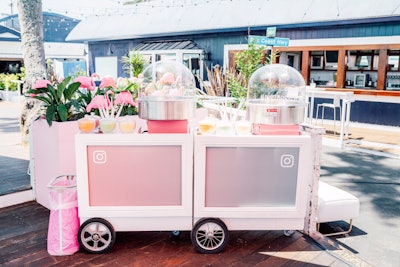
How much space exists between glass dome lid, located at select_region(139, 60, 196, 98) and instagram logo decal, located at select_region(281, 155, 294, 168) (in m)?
1.08

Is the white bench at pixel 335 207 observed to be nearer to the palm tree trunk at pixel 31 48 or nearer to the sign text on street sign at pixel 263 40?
the sign text on street sign at pixel 263 40

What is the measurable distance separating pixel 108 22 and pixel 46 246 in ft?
48.6

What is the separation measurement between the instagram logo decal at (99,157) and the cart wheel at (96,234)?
45 cm

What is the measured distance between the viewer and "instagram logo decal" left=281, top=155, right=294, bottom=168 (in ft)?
9.04

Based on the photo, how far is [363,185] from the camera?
4.86 metres

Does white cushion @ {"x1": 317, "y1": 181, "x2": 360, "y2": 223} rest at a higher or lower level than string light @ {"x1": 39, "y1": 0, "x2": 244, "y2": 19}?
lower

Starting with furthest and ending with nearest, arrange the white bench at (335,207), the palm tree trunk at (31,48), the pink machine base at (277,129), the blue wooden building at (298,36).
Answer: the blue wooden building at (298,36) < the palm tree trunk at (31,48) < the white bench at (335,207) < the pink machine base at (277,129)

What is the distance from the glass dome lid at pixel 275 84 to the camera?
12.0ft

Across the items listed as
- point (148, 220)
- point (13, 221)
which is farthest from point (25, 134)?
point (148, 220)

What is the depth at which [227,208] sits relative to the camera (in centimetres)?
280

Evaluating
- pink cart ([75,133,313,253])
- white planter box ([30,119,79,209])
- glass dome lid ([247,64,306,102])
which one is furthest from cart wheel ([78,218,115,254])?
glass dome lid ([247,64,306,102])

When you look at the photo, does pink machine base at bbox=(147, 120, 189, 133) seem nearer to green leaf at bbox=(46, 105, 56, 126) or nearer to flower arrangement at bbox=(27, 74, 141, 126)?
flower arrangement at bbox=(27, 74, 141, 126)

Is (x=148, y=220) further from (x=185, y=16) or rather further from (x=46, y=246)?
(x=185, y=16)

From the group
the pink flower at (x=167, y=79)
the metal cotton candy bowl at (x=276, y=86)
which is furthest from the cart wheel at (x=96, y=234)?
the metal cotton candy bowl at (x=276, y=86)
